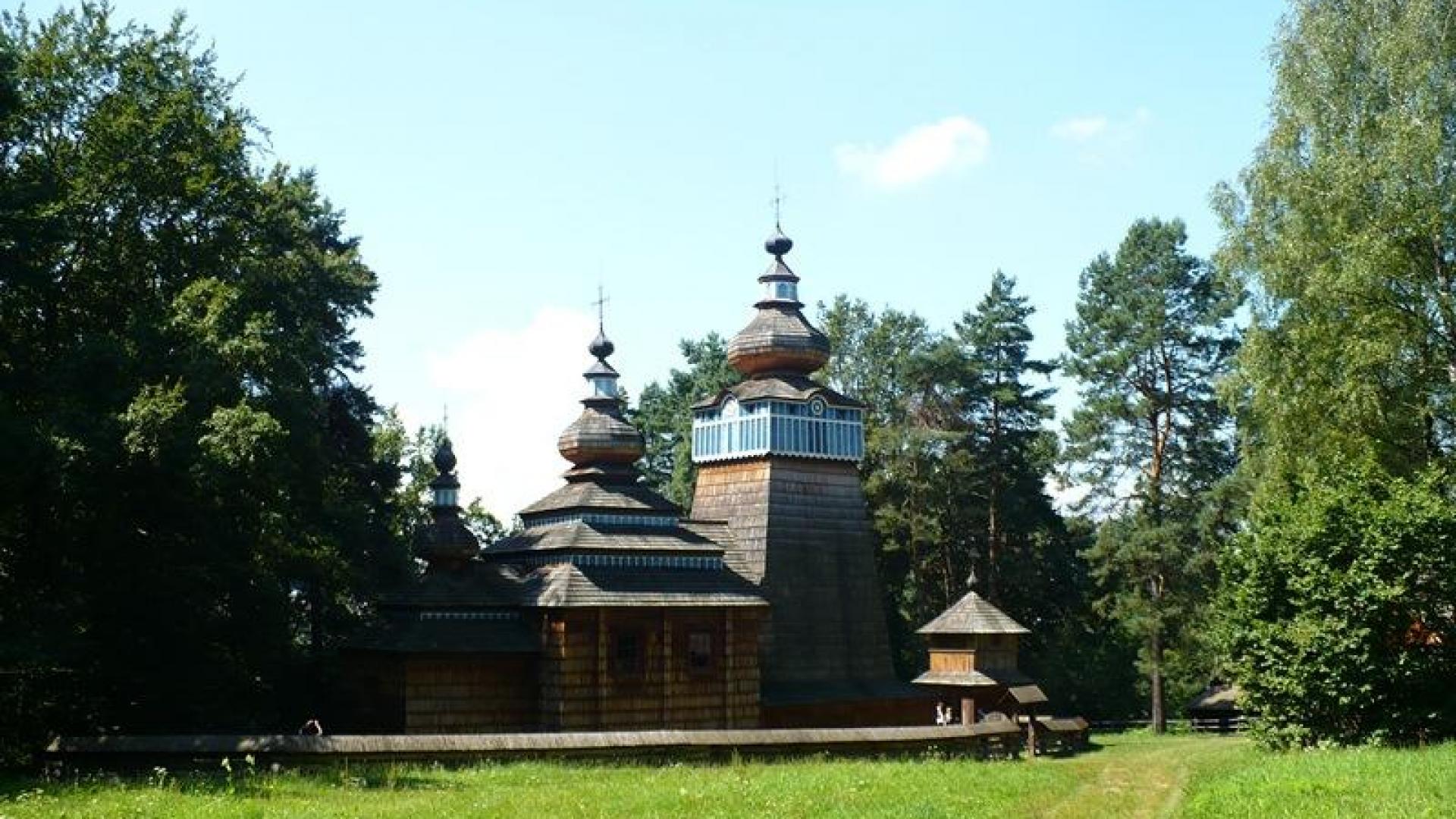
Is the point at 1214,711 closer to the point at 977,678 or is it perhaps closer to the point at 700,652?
the point at 977,678

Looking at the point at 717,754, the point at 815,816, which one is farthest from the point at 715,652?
the point at 815,816

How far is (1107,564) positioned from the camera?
52.6 metres

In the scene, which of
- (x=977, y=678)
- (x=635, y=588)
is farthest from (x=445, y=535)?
(x=977, y=678)

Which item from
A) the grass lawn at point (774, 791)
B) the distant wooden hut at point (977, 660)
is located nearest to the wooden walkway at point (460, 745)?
the grass lawn at point (774, 791)

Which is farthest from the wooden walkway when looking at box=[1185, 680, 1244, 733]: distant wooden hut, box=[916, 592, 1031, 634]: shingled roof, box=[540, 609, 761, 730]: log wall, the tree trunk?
box=[1185, 680, 1244, 733]: distant wooden hut

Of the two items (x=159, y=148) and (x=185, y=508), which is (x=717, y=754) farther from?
(x=159, y=148)

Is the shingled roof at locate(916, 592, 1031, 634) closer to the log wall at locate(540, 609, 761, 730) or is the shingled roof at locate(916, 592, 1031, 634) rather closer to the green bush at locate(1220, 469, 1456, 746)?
the log wall at locate(540, 609, 761, 730)

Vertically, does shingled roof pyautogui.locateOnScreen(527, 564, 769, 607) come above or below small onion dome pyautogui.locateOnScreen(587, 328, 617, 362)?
below

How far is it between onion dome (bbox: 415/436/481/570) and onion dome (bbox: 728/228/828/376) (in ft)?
33.4

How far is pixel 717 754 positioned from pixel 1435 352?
1691 centimetres

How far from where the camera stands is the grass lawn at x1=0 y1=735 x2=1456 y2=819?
58.9 feet

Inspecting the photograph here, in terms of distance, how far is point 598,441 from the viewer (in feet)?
131

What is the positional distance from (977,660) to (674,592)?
1194 centimetres

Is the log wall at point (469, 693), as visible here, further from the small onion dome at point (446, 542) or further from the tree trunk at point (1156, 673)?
the tree trunk at point (1156, 673)
